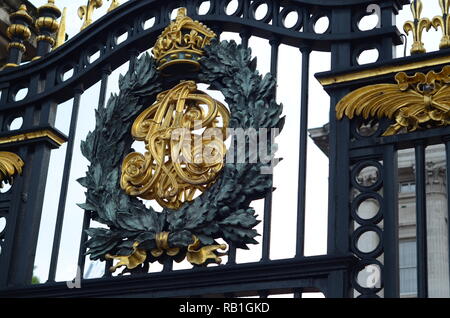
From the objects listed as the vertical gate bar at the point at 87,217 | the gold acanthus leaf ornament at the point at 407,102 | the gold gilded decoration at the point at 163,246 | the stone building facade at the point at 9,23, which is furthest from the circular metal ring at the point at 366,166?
the stone building facade at the point at 9,23

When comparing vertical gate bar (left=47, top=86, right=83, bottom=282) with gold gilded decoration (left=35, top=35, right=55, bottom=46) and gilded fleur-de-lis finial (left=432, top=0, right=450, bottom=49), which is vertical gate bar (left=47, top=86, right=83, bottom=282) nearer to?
gold gilded decoration (left=35, top=35, right=55, bottom=46)

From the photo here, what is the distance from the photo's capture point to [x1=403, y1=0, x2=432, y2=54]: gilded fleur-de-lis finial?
11.2 meters

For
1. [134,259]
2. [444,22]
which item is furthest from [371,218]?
[134,259]

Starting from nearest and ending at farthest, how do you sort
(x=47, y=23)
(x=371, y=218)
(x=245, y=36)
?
(x=371, y=218) < (x=245, y=36) < (x=47, y=23)

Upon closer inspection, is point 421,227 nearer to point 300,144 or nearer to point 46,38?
point 300,144

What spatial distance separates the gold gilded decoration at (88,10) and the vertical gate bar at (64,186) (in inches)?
30.4

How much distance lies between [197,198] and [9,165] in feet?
7.76

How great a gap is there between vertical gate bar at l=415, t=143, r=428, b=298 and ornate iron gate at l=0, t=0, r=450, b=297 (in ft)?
0.04

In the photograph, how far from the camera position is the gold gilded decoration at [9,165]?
12953 millimetres

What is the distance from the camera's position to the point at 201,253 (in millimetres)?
11445

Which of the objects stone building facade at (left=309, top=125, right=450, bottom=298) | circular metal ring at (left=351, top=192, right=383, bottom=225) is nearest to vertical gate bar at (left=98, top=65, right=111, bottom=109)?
circular metal ring at (left=351, top=192, right=383, bottom=225)

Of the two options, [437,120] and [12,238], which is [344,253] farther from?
[12,238]
